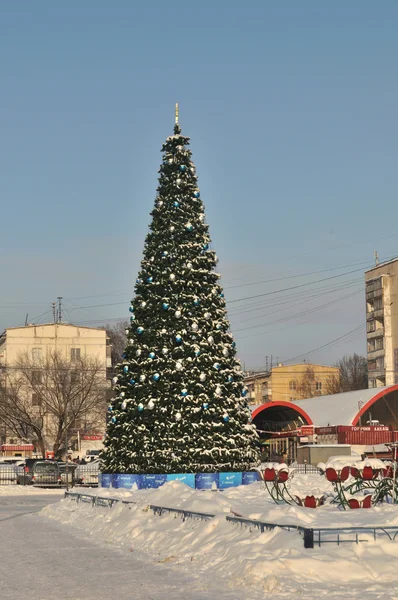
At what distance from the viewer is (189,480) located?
31688 millimetres

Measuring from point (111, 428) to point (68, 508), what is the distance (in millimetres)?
7755

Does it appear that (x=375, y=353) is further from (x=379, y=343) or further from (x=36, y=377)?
(x=36, y=377)

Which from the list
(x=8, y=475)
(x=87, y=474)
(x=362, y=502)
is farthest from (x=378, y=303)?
(x=362, y=502)

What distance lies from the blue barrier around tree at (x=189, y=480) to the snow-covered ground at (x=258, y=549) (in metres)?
10.4

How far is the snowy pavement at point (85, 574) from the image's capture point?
1101 cm

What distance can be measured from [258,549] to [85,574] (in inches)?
101

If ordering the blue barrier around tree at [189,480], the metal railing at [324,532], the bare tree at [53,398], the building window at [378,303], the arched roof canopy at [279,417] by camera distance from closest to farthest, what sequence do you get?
the metal railing at [324,532] → the blue barrier around tree at [189,480] → the arched roof canopy at [279,417] → the bare tree at [53,398] → the building window at [378,303]

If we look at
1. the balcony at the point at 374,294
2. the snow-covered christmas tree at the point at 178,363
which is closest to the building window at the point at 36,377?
the balcony at the point at 374,294

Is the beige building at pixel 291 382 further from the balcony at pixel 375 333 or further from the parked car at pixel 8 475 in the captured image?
the parked car at pixel 8 475

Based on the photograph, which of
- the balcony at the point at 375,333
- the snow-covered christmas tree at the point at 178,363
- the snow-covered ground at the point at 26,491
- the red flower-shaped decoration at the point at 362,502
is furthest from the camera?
the balcony at the point at 375,333

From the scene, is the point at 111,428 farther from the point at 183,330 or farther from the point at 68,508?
the point at 68,508

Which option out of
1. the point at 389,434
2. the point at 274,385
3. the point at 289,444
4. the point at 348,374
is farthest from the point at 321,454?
the point at 348,374

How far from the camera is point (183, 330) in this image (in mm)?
32719

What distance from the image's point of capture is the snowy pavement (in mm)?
11014
